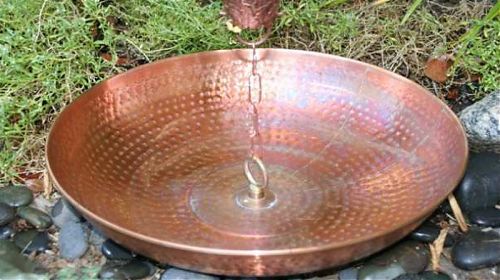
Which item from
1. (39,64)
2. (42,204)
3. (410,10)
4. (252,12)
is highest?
(252,12)

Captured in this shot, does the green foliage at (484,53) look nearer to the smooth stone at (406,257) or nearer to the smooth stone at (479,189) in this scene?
the smooth stone at (479,189)

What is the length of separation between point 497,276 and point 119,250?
2.47ft

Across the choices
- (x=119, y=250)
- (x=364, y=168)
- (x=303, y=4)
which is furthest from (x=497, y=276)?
(x=303, y=4)

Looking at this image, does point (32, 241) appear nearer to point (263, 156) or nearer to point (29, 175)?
point (29, 175)

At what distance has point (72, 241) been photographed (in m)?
1.74

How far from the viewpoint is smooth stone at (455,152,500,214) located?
5.95 feet

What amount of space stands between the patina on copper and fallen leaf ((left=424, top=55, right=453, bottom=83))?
0.75 meters

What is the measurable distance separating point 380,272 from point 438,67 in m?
0.76

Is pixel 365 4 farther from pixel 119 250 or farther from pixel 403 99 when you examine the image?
pixel 119 250

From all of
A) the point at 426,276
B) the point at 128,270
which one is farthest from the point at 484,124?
the point at 128,270

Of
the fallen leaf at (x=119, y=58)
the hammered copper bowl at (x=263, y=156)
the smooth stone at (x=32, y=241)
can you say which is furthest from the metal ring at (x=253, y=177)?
the fallen leaf at (x=119, y=58)

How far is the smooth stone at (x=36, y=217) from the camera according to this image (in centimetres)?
181

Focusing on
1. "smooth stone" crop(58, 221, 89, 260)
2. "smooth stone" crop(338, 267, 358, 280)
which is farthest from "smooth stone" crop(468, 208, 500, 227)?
"smooth stone" crop(58, 221, 89, 260)

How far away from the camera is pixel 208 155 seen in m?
1.82
